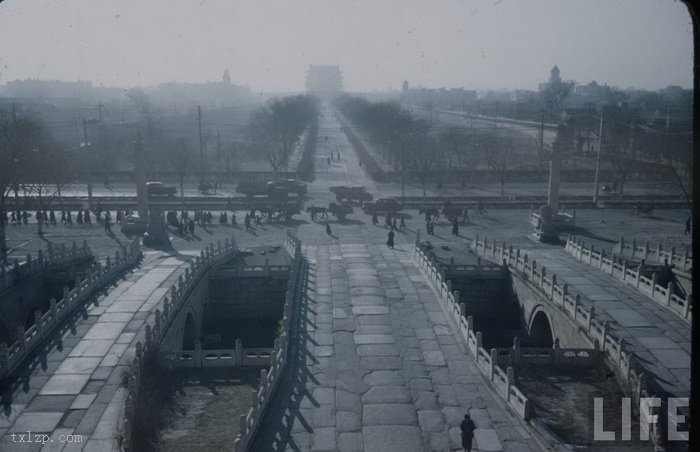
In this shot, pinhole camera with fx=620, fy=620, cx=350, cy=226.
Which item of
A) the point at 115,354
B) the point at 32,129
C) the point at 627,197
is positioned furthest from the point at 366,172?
the point at 115,354

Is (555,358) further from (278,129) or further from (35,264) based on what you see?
(278,129)

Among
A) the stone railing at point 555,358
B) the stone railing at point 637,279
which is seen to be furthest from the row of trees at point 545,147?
the stone railing at point 555,358

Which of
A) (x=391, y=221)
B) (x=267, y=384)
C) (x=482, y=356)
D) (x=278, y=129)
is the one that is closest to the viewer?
(x=267, y=384)

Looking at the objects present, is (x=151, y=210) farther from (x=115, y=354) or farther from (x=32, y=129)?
(x=32, y=129)

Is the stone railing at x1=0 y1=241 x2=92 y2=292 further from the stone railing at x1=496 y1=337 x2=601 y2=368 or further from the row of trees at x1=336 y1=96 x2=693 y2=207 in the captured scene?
the row of trees at x1=336 y1=96 x2=693 y2=207

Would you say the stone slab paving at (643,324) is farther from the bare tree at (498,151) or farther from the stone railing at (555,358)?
the bare tree at (498,151)

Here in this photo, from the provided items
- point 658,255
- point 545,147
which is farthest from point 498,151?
point 658,255
